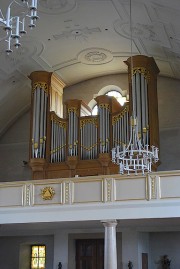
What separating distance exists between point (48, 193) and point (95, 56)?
6.42 meters

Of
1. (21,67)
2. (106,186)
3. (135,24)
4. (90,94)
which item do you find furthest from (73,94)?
(106,186)

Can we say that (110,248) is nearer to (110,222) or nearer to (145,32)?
(110,222)

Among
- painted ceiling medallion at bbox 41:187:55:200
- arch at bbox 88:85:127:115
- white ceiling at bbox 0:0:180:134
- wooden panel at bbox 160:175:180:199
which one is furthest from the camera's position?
arch at bbox 88:85:127:115

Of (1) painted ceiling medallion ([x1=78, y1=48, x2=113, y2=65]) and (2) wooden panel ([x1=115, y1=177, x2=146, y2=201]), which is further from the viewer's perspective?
(1) painted ceiling medallion ([x1=78, y1=48, x2=113, y2=65])

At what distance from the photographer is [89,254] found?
709 inches

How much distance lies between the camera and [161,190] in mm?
13156

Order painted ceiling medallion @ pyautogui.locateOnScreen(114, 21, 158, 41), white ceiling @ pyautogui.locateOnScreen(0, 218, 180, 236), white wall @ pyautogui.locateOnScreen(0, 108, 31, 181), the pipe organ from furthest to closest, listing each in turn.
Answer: white wall @ pyautogui.locateOnScreen(0, 108, 31, 181) → the pipe organ → painted ceiling medallion @ pyautogui.locateOnScreen(114, 21, 158, 41) → white ceiling @ pyautogui.locateOnScreen(0, 218, 180, 236)

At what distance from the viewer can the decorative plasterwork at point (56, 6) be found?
14.2 meters

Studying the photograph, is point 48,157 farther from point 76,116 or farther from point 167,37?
point 167,37

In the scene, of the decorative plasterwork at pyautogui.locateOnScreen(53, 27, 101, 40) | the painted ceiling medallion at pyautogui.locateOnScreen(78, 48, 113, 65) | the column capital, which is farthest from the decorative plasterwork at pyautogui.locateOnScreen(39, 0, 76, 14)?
the column capital

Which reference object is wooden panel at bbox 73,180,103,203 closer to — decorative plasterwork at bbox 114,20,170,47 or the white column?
the white column

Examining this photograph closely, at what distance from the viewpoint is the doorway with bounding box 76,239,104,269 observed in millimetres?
17891

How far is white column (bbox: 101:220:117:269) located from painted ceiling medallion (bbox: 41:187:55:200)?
1.79m

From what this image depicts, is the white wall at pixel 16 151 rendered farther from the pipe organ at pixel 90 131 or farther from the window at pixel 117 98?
the pipe organ at pixel 90 131
